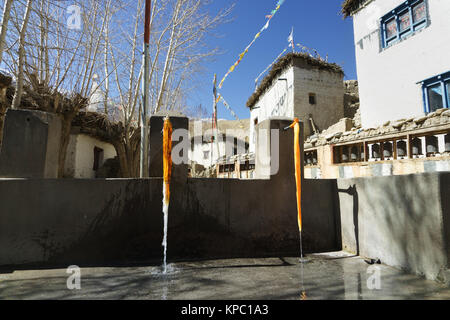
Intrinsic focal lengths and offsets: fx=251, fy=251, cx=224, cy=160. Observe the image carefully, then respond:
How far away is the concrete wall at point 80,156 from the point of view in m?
12.9

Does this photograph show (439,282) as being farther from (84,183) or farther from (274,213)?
(84,183)

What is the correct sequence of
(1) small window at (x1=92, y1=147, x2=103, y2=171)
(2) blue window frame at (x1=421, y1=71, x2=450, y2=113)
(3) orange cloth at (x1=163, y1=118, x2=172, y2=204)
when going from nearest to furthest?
(3) orange cloth at (x1=163, y1=118, x2=172, y2=204), (2) blue window frame at (x1=421, y1=71, x2=450, y2=113), (1) small window at (x1=92, y1=147, x2=103, y2=171)

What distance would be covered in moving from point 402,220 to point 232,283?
224 cm

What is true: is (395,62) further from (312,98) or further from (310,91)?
(312,98)

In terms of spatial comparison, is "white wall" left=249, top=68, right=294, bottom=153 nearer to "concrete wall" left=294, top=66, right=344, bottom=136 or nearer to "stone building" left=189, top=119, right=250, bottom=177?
"concrete wall" left=294, top=66, right=344, bottom=136

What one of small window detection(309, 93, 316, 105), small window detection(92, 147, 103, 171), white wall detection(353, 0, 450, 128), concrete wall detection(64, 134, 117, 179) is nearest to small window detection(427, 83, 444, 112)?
white wall detection(353, 0, 450, 128)

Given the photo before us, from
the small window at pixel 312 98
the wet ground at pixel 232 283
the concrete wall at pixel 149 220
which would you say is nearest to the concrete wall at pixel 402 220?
the wet ground at pixel 232 283

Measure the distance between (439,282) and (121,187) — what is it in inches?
164

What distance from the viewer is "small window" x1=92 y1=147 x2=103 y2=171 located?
1557cm

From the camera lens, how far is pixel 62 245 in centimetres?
364

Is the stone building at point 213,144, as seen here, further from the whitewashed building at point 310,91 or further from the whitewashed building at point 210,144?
the whitewashed building at point 310,91

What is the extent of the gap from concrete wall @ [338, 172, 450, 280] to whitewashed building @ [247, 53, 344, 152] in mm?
13474

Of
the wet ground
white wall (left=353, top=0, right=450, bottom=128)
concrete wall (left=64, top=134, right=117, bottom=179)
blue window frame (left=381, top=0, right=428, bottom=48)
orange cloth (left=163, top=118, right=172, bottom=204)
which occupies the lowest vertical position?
the wet ground

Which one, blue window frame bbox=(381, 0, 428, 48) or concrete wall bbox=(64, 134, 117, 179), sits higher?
blue window frame bbox=(381, 0, 428, 48)
